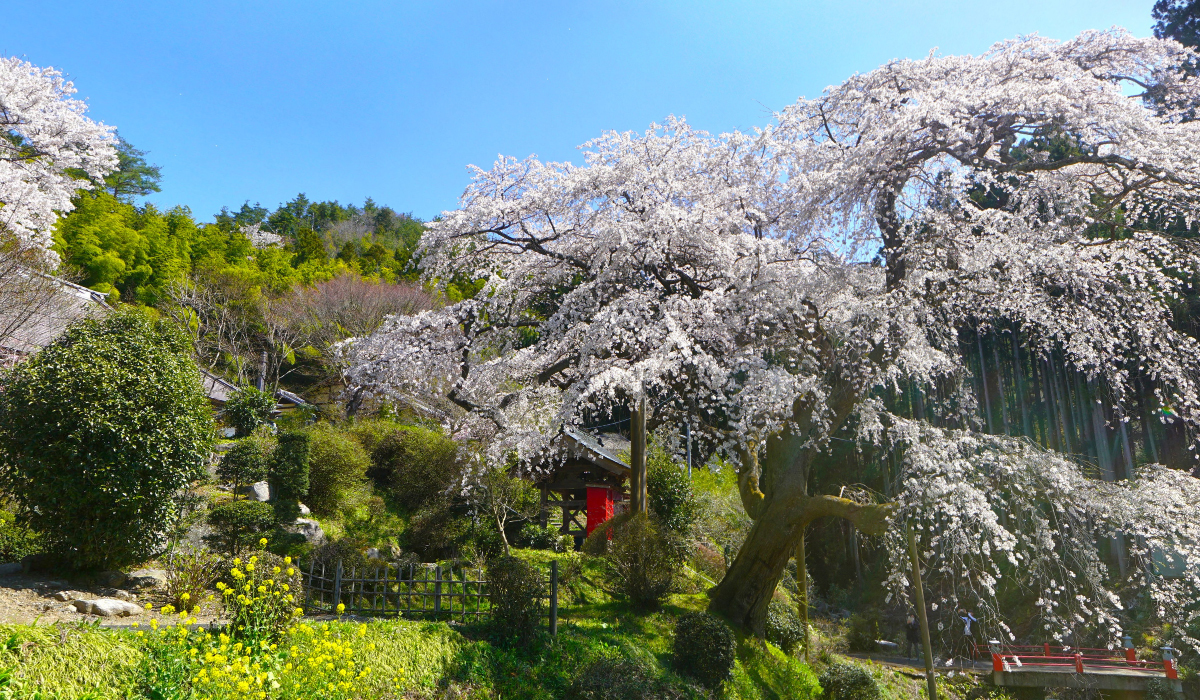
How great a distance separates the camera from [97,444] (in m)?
7.02

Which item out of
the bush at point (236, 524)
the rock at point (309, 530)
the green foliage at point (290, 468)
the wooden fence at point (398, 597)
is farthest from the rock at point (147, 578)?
the green foliage at point (290, 468)

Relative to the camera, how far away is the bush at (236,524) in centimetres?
983

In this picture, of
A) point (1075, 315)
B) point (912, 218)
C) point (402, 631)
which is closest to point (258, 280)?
point (402, 631)

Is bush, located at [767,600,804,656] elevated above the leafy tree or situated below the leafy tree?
below

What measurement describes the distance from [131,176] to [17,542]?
128ft

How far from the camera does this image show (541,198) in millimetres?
8945

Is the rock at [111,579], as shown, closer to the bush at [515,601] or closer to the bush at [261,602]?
the bush at [261,602]

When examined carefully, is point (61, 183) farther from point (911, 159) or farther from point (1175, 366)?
point (1175, 366)

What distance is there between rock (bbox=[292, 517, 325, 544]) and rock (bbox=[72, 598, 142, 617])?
504 centimetres

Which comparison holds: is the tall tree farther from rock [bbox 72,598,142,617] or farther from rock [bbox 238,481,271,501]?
rock [bbox 238,481,271,501]

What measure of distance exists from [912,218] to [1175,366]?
3.17 metres

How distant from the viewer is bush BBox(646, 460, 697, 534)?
14.8 m

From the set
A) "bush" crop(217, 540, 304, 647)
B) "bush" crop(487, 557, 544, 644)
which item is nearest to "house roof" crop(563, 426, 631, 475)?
"bush" crop(487, 557, 544, 644)

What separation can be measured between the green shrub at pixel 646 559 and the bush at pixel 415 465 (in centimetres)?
398
